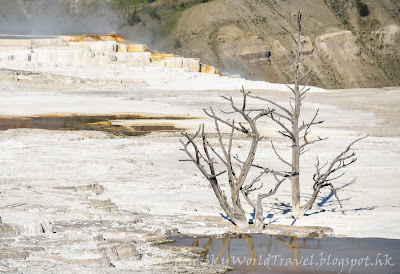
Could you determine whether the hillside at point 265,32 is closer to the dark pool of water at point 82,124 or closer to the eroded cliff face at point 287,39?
the eroded cliff face at point 287,39

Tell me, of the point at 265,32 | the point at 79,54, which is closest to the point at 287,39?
the point at 265,32

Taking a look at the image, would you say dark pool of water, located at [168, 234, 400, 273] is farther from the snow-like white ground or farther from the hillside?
the hillside

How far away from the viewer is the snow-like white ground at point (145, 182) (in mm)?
9633

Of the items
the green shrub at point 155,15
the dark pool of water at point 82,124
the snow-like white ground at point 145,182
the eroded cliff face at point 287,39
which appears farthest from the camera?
the green shrub at point 155,15

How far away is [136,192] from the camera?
12109mm

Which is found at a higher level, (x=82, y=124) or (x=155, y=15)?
(x=155, y=15)

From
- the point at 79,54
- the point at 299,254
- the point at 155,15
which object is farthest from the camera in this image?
the point at 155,15

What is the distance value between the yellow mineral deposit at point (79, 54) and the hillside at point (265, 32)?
28258mm

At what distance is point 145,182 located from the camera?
42.6ft

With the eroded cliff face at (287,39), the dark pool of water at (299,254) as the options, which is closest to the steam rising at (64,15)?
the eroded cliff face at (287,39)

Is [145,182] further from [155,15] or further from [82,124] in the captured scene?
[155,15]

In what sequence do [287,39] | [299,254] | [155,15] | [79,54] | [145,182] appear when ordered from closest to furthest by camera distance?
[299,254] → [145,182] → [79,54] → [287,39] → [155,15]

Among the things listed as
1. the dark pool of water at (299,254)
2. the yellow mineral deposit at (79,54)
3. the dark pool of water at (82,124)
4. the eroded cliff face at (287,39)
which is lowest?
the dark pool of water at (299,254)

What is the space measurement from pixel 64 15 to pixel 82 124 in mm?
66182
